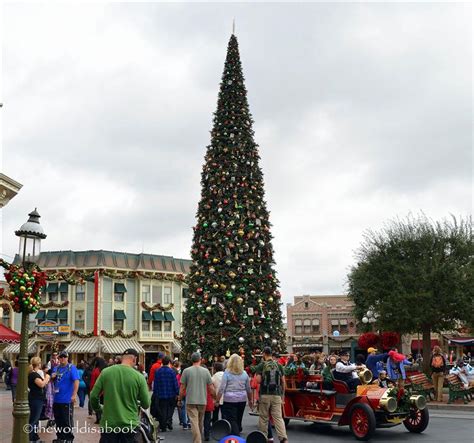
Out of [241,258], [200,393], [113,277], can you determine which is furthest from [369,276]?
[113,277]

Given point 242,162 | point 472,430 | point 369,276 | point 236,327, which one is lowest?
point 472,430

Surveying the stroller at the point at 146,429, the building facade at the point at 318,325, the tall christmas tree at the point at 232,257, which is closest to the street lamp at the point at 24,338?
the stroller at the point at 146,429

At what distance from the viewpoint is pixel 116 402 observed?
6.33 m

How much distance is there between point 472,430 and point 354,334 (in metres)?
57.8

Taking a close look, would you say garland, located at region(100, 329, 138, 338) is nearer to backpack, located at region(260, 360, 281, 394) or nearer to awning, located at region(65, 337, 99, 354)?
awning, located at region(65, 337, 99, 354)

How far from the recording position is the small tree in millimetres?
23328

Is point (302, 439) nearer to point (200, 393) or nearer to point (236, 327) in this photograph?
point (200, 393)

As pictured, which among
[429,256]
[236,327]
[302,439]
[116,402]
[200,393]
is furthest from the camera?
[429,256]

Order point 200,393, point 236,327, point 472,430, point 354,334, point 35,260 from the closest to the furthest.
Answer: point 35,260, point 200,393, point 472,430, point 236,327, point 354,334

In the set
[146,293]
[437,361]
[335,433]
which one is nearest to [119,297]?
[146,293]

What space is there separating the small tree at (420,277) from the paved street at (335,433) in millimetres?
8282

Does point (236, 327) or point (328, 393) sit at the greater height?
point (236, 327)

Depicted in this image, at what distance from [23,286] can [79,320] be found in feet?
150

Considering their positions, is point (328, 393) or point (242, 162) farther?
point (242, 162)
